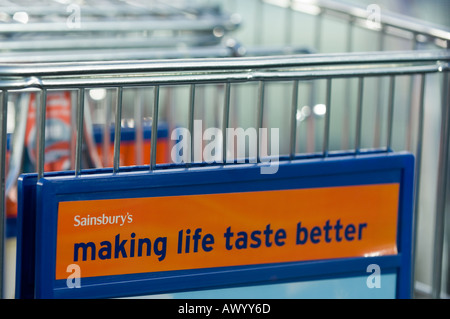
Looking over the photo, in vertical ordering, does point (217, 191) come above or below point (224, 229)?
above

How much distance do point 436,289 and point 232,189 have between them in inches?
46.8

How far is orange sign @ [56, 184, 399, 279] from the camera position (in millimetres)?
2510

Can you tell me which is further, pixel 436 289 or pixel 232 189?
pixel 436 289

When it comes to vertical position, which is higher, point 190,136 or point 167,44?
point 167,44

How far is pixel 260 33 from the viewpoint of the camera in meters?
5.88

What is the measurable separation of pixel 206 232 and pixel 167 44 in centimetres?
187

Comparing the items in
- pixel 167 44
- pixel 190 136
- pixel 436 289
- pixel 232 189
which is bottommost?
pixel 436 289

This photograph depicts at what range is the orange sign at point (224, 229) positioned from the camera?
251 centimetres

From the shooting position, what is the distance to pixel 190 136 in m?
2.72

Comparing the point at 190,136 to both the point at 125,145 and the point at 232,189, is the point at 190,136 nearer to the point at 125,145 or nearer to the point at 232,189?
the point at 232,189

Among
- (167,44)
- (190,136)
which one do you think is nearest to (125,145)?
(167,44)

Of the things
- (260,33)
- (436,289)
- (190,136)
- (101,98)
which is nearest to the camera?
(190,136)

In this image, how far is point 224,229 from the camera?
267 centimetres
